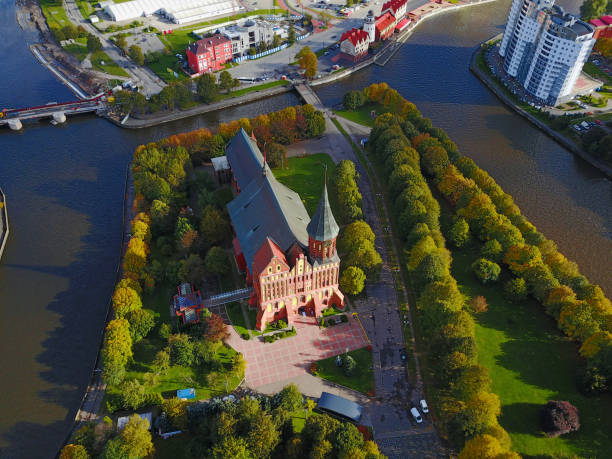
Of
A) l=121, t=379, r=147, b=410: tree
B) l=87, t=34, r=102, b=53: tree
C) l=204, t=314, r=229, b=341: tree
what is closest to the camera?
l=121, t=379, r=147, b=410: tree

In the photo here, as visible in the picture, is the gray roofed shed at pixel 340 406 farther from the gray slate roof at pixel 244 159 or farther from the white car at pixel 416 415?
the gray slate roof at pixel 244 159

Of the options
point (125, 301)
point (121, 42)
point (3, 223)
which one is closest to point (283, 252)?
point (125, 301)

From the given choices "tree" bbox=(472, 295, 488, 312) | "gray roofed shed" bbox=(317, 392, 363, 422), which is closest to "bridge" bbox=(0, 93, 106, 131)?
"gray roofed shed" bbox=(317, 392, 363, 422)

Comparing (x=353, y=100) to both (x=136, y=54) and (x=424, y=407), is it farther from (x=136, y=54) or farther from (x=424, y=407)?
(x=424, y=407)

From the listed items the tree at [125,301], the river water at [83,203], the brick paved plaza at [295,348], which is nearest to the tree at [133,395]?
the river water at [83,203]

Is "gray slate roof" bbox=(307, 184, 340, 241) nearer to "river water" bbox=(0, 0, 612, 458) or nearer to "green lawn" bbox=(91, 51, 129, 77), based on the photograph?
"river water" bbox=(0, 0, 612, 458)

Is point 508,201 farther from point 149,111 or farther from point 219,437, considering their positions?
point 149,111

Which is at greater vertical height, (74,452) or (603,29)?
(74,452)
